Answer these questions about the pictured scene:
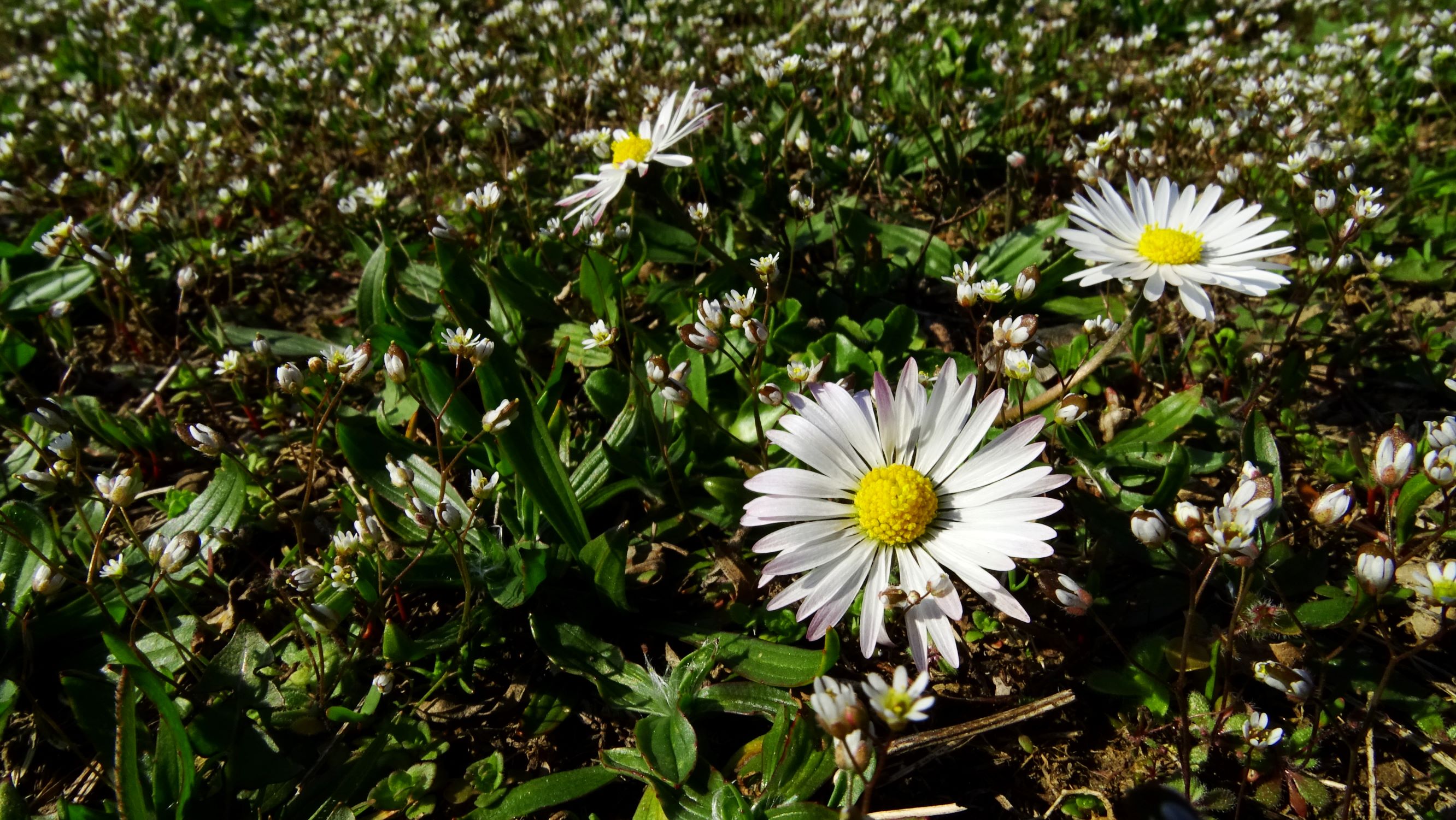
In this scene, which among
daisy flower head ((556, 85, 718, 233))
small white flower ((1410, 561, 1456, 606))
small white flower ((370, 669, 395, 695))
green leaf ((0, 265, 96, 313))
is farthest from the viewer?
green leaf ((0, 265, 96, 313))

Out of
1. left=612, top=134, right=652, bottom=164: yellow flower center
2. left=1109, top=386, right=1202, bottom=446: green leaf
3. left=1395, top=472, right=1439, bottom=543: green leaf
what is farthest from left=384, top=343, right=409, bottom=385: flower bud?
left=1395, top=472, right=1439, bottom=543: green leaf

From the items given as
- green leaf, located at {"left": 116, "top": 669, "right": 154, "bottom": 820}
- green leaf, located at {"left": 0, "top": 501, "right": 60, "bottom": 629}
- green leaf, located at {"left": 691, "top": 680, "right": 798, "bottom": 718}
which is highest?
green leaf, located at {"left": 691, "top": 680, "right": 798, "bottom": 718}

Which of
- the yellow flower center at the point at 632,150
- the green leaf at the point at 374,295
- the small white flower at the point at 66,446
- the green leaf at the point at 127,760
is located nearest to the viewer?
the green leaf at the point at 127,760

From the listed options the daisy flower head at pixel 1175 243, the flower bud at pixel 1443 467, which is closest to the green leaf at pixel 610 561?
the daisy flower head at pixel 1175 243

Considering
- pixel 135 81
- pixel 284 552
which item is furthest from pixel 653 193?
pixel 135 81

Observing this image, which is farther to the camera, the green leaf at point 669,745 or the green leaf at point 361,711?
the green leaf at point 361,711

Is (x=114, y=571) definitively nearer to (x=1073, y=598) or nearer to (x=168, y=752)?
(x=168, y=752)

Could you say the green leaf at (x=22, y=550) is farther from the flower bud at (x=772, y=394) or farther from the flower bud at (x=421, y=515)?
the flower bud at (x=772, y=394)

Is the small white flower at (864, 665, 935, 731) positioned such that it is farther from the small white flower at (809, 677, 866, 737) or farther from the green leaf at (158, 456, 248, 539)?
the green leaf at (158, 456, 248, 539)
